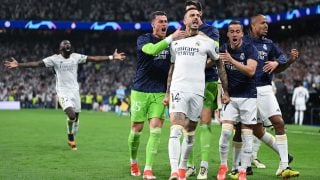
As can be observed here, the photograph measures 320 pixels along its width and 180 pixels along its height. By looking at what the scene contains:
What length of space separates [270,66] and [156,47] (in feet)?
7.02

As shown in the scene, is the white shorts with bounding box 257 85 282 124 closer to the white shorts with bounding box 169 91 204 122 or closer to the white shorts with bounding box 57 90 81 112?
the white shorts with bounding box 169 91 204 122

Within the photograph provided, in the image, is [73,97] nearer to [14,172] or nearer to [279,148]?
[14,172]

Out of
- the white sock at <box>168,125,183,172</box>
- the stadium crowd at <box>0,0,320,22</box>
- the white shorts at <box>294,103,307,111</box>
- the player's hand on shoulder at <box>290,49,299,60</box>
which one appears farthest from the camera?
the stadium crowd at <box>0,0,320,22</box>

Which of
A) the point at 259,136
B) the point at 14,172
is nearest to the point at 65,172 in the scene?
the point at 14,172

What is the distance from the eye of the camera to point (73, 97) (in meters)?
14.0

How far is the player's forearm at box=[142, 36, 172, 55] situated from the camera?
7.98m

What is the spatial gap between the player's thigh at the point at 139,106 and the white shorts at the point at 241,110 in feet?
4.36

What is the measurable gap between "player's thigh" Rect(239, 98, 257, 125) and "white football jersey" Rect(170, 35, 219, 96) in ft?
2.80

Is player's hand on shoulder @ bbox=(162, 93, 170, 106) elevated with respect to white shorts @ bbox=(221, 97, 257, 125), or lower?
elevated

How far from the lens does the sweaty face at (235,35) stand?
8.51 meters

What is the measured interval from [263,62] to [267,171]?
6.52 feet

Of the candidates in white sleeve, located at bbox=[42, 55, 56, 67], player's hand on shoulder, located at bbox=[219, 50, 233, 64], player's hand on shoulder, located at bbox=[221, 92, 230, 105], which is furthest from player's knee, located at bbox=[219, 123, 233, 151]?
white sleeve, located at bbox=[42, 55, 56, 67]

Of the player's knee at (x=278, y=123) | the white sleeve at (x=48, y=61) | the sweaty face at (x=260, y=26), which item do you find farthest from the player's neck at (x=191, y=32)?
the white sleeve at (x=48, y=61)

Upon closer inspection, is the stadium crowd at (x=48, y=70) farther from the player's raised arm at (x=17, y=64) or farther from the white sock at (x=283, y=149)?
the white sock at (x=283, y=149)
